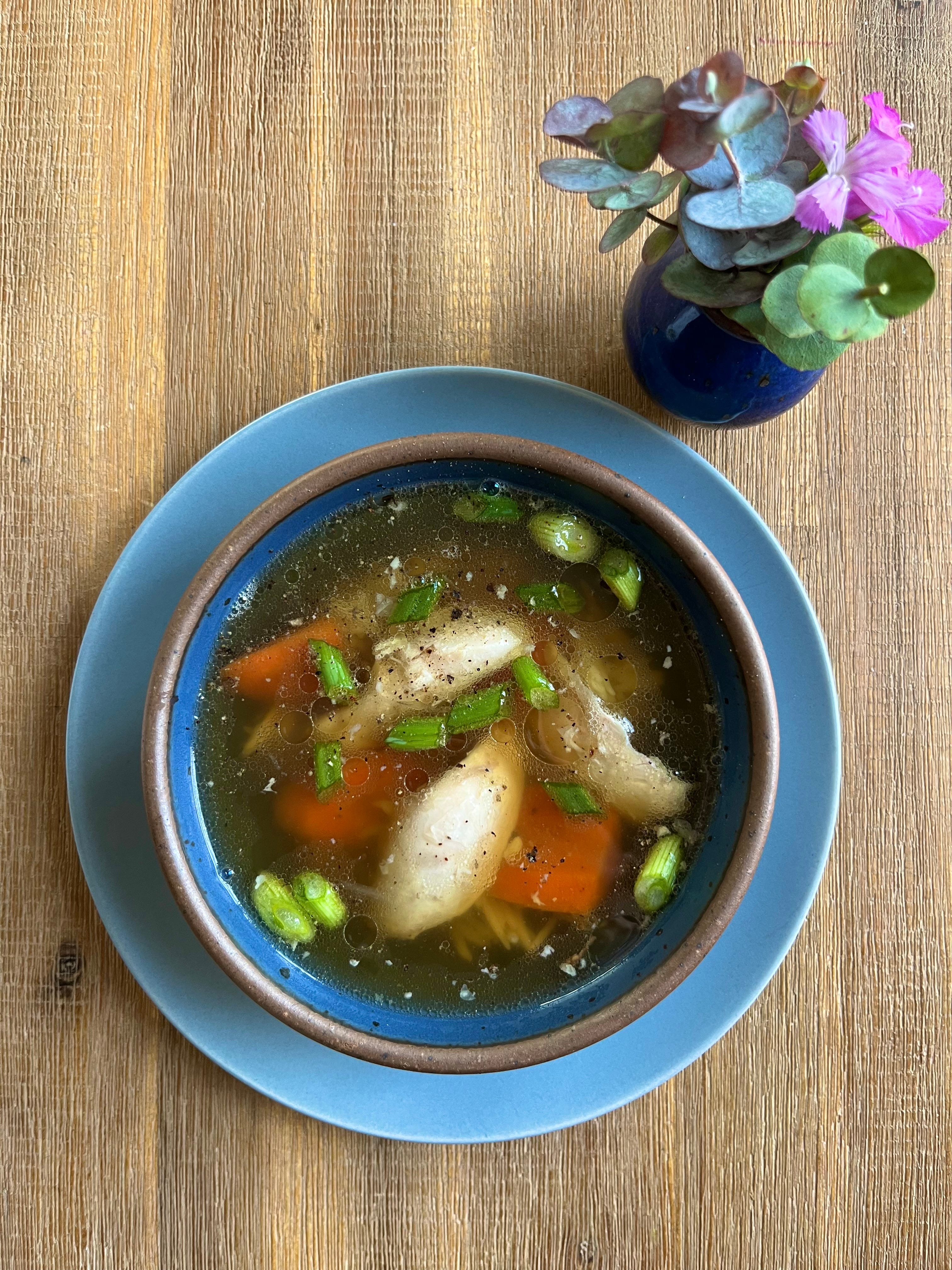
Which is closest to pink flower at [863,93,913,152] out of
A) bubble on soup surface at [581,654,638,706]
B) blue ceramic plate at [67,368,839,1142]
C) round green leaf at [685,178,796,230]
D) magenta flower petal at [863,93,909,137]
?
magenta flower petal at [863,93,909,137]

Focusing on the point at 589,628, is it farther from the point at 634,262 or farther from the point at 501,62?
the point at 501,62

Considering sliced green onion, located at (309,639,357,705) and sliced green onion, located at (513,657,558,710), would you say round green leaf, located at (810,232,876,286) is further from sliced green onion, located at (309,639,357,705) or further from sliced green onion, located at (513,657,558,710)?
sliced green onion, located at (309,639,357,705)

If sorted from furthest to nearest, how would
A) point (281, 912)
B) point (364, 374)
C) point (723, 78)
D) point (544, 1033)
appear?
point (364, 374)
point (281, 912)
point (544, 1033)
point (723, 78)

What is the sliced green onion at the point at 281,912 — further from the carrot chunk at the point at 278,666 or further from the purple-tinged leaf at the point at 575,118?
the purple-tinged leaf at the point at 575,118

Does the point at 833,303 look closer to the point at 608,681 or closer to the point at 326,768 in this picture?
the point at 608,681

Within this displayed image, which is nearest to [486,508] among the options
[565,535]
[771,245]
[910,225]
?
[565,535]

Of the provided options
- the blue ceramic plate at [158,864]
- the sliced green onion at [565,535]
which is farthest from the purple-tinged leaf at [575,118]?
the sliced green onion at [565,535]
